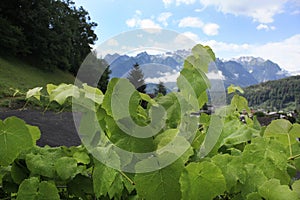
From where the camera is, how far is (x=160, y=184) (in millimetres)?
322

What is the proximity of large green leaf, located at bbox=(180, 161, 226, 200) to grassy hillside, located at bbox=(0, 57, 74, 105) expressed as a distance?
1275 centimetres

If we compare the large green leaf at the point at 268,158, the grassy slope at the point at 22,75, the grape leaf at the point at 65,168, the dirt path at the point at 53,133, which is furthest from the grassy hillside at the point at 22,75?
the large green leaf at the point at 268,158

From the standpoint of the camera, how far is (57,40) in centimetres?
2008

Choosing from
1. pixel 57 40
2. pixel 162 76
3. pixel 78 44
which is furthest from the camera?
pixel 78 44

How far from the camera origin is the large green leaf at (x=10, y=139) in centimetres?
37

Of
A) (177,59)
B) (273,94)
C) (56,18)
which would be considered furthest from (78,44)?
(273,94)

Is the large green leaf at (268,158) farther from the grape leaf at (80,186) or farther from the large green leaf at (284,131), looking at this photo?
the grape leaf at (80,186)

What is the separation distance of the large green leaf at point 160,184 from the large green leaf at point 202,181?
1 cm

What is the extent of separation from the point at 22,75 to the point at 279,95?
5742 cm

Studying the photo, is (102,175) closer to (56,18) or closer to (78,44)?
(56,18)

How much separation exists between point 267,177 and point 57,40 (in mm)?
20983

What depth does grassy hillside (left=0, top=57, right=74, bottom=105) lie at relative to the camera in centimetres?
1441

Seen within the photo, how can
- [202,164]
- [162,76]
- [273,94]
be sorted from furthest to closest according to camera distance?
[273,94] < [162,76] < [202,164]

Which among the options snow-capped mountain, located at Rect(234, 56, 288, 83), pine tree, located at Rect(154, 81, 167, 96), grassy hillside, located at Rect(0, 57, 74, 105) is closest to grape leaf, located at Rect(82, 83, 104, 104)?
pine tree, located at Rect(154, 81, 167, 96)
